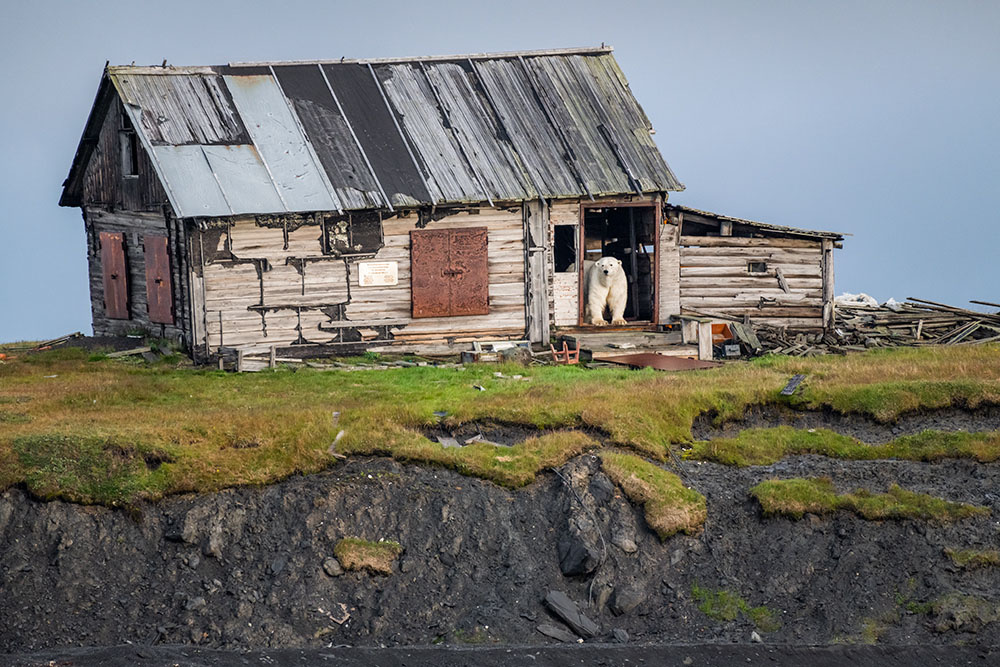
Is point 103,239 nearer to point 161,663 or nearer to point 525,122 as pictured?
point 525,122

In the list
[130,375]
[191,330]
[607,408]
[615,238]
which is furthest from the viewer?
[615,238]

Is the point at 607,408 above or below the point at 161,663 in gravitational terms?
above

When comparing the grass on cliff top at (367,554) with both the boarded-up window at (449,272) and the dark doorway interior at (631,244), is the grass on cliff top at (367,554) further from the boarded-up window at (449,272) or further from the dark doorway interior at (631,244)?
the dark doorway interior at (631,244)

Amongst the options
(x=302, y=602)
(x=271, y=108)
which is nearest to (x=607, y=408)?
(x=302, y=602)

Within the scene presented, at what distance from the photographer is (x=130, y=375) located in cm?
2164

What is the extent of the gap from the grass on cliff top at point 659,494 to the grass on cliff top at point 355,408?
2.11 feet

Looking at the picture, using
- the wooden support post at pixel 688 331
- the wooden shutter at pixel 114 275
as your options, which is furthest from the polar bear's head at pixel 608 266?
the wooden shutter at pixel 114 275

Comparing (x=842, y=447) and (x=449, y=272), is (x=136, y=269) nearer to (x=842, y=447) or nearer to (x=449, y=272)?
(x=449, y=272)

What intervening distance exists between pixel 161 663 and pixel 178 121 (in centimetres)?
1488

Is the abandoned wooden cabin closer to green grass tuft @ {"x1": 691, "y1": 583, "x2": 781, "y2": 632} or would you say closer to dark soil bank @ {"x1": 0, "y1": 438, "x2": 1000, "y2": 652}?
dark soil bank @ {"x1": 0, "y1": 438, "x2": 1000, "y2": 652}

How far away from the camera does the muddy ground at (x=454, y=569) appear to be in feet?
41.1

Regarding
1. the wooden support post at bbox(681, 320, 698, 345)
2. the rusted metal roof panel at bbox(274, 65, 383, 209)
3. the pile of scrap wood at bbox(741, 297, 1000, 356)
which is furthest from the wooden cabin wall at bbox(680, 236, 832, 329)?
the rusted metal roof panel at bbox(274, 65, 383, 209)

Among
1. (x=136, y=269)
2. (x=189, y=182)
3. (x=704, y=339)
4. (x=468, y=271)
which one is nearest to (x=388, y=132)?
(x=468, y=271)

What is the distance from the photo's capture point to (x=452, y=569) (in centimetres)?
1348
